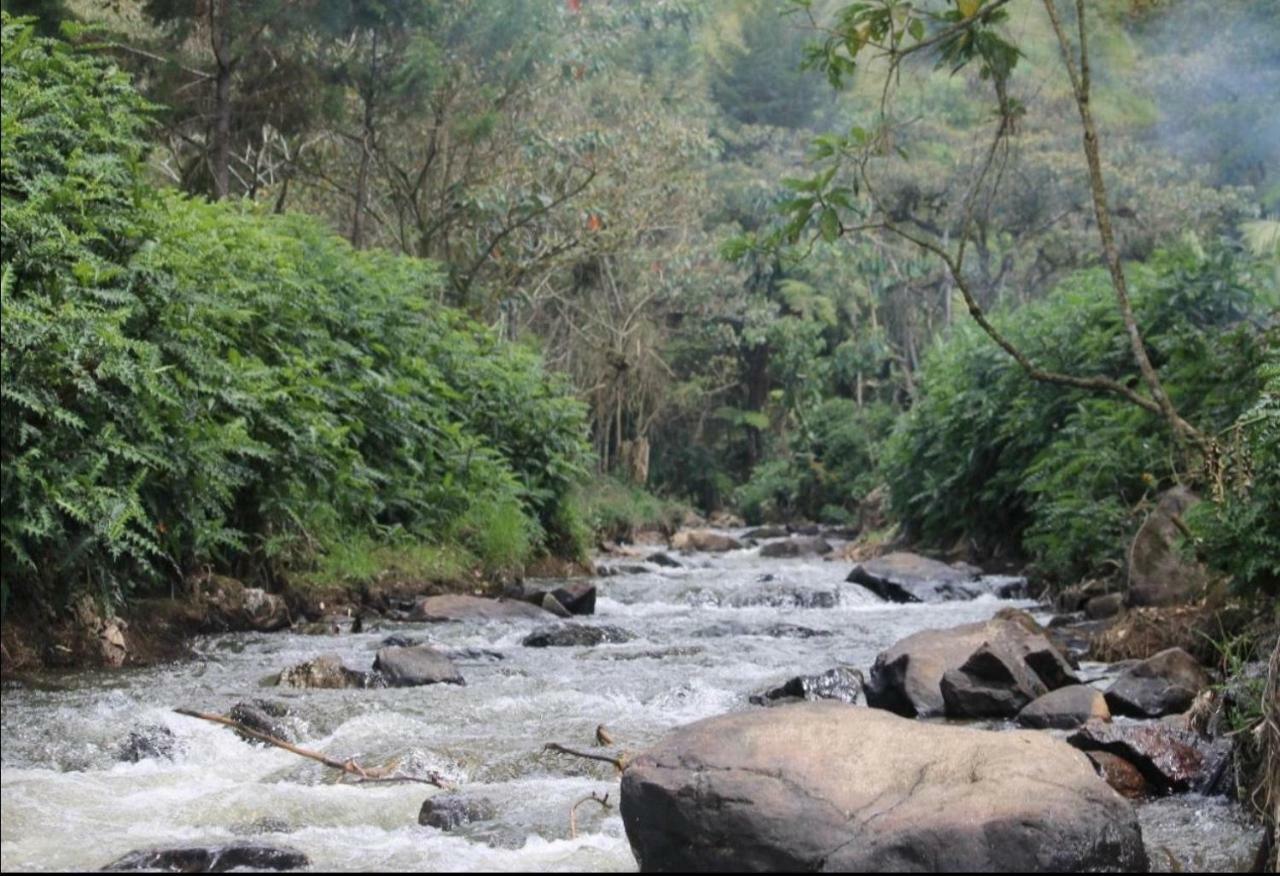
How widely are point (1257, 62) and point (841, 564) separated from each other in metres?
8.69

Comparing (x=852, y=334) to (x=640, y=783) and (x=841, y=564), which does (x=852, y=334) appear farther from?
(x=640, y=783)

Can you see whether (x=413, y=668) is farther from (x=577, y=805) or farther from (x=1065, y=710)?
(x=1065, y=710)

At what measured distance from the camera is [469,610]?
1150 centimetres

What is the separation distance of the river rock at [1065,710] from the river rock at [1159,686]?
0.52 feet

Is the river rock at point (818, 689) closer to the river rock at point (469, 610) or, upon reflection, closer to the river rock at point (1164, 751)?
the river rock at point (1164, 751)

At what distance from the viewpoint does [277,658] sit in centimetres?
886

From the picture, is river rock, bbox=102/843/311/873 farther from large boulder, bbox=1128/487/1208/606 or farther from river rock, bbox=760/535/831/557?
river rock, bbox=760/535/831/557

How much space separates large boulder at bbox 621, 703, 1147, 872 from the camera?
4113mm

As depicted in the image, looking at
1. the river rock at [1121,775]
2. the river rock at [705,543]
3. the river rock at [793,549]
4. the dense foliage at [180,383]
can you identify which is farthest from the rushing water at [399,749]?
the river rock at [705,543]

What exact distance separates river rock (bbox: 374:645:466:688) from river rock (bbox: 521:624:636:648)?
5.18 ft

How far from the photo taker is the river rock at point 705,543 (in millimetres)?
23984

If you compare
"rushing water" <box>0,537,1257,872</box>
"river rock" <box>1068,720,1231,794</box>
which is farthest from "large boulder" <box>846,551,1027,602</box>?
"river rock" <box>1068,720,1231,794</box>

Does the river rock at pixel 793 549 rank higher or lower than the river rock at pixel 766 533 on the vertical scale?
higher


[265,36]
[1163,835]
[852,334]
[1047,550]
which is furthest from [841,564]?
[852,334]
